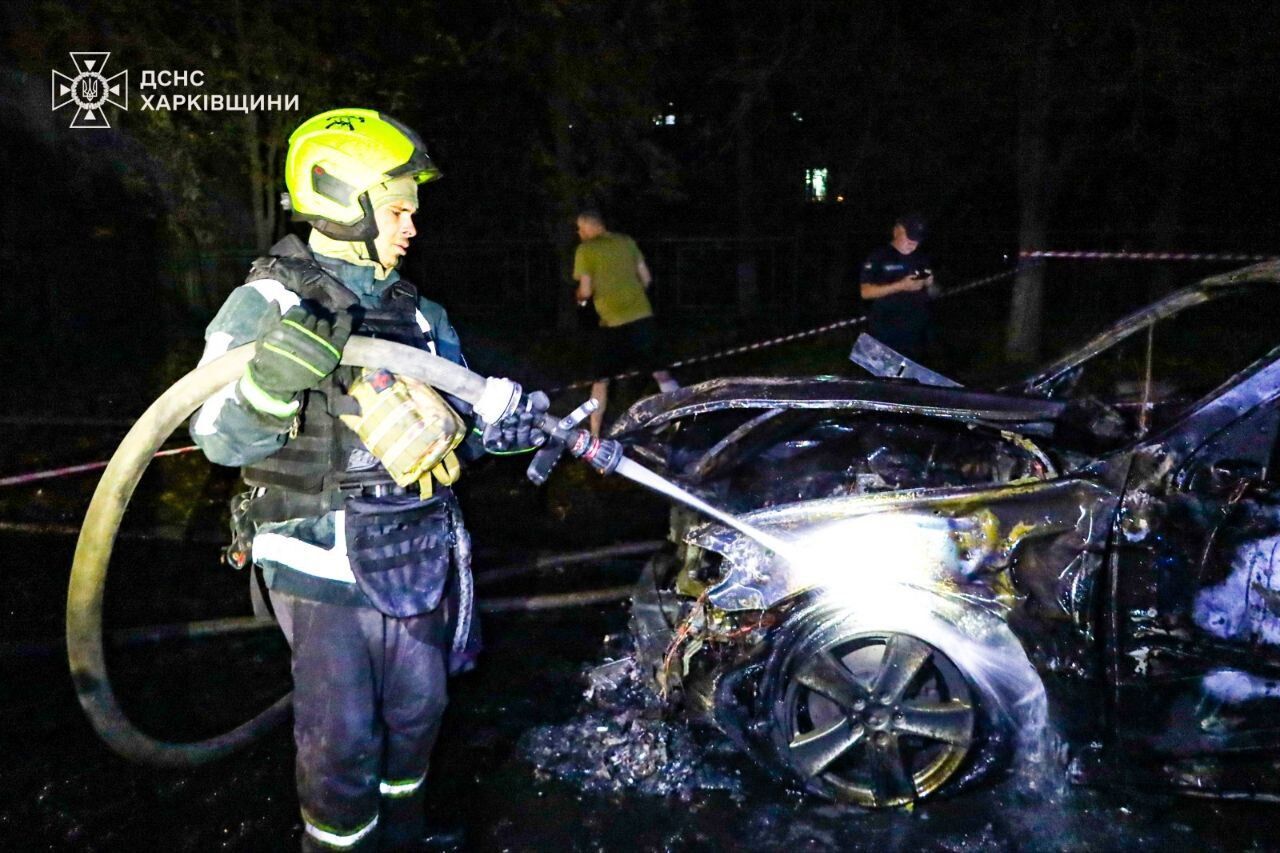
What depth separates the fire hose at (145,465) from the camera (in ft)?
9.61

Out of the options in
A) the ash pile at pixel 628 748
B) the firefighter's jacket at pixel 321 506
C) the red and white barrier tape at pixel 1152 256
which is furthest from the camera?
the red and white barrier tape at pixel 1152 256

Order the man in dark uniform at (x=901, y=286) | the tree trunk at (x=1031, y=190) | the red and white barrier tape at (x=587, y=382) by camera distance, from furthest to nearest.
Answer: the tree trunk at (x=1031, y=190) → the man in dark uniform at (x=901, y=286) → the red and white barrier tape at (x=587, y=382)

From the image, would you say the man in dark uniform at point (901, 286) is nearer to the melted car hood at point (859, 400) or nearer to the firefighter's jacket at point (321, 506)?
the melted car hood at point (859, 400)

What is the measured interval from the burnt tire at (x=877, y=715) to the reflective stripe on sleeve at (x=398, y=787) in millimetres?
1143

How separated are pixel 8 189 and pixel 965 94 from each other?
1319 centimetres

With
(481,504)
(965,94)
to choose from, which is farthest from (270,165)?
(965,94)

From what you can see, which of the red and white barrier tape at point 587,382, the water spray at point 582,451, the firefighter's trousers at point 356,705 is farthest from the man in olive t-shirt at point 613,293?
the firefighter's trousers at point 356,705

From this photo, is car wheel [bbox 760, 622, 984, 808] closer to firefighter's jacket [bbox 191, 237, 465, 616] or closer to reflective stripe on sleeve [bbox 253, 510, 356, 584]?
firefighter's jacket [bbox 191, 237, 465, 616]

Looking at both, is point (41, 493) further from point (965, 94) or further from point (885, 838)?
point (965, 94)

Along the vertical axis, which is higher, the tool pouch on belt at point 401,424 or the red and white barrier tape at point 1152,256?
the red and white barrier tape at point 1152,256

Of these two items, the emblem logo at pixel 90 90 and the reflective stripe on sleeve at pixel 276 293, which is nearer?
the reflective stripe on sleeve at pixel 276 293

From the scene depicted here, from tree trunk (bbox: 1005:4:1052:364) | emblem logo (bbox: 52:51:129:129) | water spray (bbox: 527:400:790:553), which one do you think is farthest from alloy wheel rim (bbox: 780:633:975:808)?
tree trunk (bbox: 1005:4:1052:364)

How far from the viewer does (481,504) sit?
24.6ft

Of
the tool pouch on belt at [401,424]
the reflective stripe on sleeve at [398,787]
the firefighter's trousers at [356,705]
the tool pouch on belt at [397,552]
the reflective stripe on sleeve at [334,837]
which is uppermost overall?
the tool pouch on belt at [401,424]
